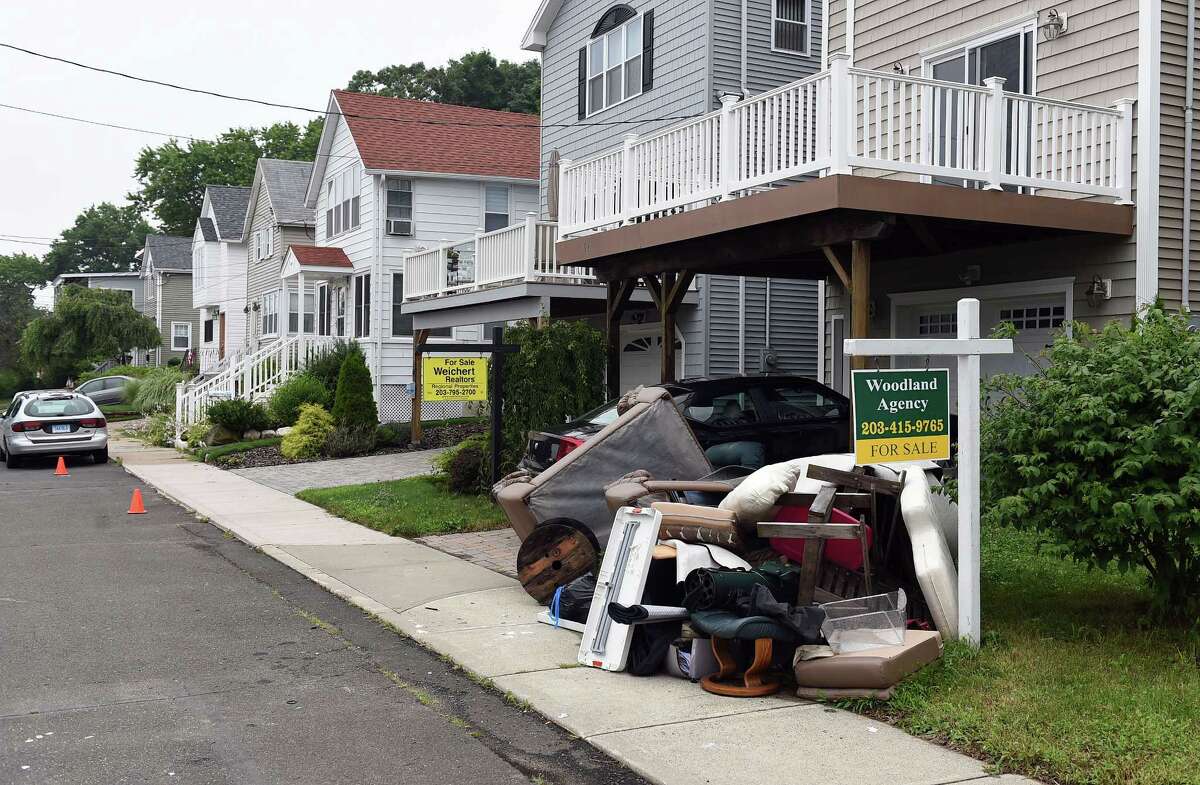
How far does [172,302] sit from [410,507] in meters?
51.2

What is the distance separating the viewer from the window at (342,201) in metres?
30.1

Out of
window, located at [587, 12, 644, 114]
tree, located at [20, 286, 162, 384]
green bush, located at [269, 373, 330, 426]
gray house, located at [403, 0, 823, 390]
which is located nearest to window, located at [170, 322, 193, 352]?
tree, located at [20, 286, 162, 384]

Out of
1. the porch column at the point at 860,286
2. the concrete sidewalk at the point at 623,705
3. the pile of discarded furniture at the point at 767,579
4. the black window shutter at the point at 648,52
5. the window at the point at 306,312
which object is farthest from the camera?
the window at the point at 306,312

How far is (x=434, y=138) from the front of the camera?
3003cm

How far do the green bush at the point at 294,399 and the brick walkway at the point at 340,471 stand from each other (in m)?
3.39

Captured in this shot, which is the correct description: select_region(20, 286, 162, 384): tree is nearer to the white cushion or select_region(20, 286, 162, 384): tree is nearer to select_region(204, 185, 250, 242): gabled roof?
select_region(204, 185, 250, 242): gabled roof

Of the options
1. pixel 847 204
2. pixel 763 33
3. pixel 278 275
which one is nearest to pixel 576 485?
pixel 847 204

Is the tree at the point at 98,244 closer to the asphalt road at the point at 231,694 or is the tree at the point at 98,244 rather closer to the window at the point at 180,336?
the window at the point at 180,336

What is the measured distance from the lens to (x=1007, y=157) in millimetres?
12023

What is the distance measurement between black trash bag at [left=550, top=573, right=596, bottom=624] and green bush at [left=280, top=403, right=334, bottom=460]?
48.7 ft

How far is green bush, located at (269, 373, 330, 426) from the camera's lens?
2470cm

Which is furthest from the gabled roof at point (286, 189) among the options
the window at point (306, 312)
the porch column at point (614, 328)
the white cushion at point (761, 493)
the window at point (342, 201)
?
the white cushion at point (761, 493)

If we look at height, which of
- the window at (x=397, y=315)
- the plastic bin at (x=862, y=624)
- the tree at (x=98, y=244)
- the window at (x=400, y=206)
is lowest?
the plastic bin at (x=862, y=624)

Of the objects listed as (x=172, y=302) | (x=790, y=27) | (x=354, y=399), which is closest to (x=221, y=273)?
(x=172, y=302)
